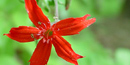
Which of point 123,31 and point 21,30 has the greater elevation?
point 123,31

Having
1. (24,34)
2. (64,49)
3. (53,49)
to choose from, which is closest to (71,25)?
(64,49)

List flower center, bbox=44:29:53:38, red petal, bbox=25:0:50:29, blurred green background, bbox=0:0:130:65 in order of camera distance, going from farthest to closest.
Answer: blurred green background, bbox=0:0:130:65 < flower center, bbox=44:29:53:38 < red petal, bbox=25:0:50:29

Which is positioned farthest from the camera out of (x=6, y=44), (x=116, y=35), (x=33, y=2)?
(x=116, y=35)

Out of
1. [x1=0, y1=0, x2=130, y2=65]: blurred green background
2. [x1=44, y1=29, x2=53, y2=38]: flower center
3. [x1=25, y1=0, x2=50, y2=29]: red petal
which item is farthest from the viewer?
[x1=0, y1=0, x2=130, y2=65]: blurred green background

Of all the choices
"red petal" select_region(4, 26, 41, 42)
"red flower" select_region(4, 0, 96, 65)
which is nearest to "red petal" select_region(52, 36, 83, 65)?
"red flower" select_region(4, 0, 96, 65)

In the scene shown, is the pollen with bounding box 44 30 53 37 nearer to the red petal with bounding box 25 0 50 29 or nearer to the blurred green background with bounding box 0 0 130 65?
the red petal with bounding box 25 0 50 29

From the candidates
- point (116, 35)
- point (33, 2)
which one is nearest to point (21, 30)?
point (33, 2)

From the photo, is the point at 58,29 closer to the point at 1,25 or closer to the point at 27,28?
the point at 27,28
